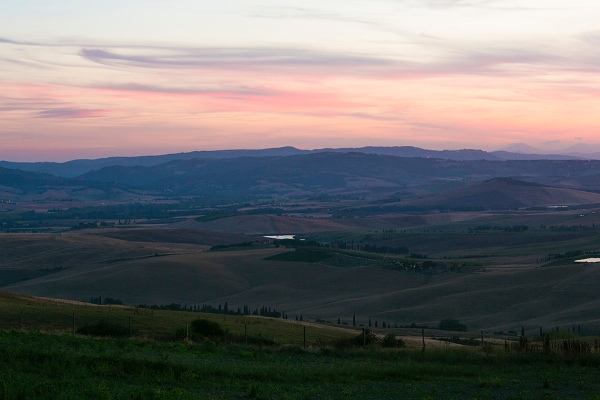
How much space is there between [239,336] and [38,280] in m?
68.6

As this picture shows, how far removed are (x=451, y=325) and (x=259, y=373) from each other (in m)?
40.5

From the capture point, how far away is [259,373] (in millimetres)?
21516

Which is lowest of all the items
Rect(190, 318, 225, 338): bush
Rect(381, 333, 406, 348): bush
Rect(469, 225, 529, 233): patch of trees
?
Rect(469, 225, 529, 233): patch of trees

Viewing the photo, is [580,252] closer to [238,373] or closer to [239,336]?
[239,336]

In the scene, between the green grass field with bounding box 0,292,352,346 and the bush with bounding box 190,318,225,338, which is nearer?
the bush with bounding box 190,318,225,338

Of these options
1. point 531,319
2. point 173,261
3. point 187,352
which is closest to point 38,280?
point 173,261

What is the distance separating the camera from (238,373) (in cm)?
2141

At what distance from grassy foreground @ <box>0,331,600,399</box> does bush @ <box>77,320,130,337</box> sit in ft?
13.4

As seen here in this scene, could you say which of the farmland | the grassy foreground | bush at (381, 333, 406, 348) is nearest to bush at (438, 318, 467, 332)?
bush at (381, 333, 406, 348)

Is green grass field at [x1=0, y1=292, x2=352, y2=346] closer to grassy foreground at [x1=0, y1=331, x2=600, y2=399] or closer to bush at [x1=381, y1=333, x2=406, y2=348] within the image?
bush at [x1=381, y1=333, x2=406, y2=348]

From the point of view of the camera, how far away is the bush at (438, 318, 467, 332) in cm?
5772

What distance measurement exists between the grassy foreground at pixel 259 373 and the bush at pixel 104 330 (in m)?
4.08

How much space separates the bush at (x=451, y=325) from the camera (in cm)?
5772

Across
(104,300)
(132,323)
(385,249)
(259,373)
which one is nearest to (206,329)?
(132,323)
